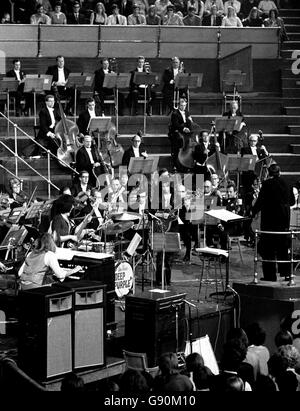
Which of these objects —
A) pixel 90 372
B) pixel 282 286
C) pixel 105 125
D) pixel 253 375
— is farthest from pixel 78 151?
pixel 253 375

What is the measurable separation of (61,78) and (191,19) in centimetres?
369

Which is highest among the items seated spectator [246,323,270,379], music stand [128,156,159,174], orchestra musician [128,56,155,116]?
orchestra musician [128,56,155,116]

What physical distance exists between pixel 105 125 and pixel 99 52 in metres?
3.81

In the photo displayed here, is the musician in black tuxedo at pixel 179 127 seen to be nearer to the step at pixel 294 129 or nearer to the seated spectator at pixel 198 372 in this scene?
the step at pixel 294 129

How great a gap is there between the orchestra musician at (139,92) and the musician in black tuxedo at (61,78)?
116 centimetres

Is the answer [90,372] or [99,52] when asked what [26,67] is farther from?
[90,372]

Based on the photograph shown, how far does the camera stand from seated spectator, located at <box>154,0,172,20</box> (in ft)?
71.1

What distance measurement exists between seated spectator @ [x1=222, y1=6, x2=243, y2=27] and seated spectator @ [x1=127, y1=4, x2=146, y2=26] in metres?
1.71

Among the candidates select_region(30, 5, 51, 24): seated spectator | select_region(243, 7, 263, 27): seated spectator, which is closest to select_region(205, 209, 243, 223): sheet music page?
select_region(30, 5, 51, 24): seated spectator

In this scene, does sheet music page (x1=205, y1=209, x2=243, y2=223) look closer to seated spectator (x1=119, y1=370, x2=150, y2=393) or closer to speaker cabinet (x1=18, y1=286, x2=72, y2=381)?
speaker cabinet (x1=18, y1=286, x2=72, y2=381)

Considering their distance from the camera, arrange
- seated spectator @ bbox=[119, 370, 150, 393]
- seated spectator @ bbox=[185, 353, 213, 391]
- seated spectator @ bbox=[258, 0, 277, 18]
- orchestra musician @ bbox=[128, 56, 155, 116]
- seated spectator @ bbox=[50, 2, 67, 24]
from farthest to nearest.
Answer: seated spectator @ bbox=[258, 0, 277, 18] → seated spectator @ bbox=[50, 2, 67, 24] → orchestra musician @ bbox=[128, 56, 155, 116] → seated spectator @ bbox=[185, 353, 213, 391] → seated spectator @ bbox=[119, 370, 150, 393]

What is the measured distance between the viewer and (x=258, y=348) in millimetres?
10047

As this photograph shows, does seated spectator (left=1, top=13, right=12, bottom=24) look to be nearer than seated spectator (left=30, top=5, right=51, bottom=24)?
Yes

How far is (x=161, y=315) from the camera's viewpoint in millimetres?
10789
